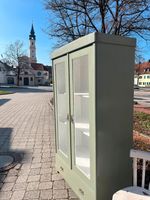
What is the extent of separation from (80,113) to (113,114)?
73 cm

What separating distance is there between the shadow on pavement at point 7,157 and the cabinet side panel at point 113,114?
2.04m

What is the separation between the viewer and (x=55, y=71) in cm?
344

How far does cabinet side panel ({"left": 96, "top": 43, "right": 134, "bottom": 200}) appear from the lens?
227cm

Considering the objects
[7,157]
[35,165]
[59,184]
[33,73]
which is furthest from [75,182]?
[33,73]

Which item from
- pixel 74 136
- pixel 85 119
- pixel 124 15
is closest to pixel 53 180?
pixel 74 136

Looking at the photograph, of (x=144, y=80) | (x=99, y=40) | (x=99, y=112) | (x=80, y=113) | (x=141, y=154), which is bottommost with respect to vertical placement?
(x=141, y=154)

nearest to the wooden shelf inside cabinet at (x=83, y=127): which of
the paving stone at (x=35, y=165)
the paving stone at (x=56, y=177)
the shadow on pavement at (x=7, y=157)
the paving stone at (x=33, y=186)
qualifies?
the paving stone at (x=56, y=177)

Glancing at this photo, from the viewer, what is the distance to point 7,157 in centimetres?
445

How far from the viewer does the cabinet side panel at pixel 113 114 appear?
7.43 feet

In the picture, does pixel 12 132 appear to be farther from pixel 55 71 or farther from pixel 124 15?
pixel 124 15

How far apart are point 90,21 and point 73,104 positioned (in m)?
6.23

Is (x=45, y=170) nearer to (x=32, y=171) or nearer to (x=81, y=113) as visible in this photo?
(x=32, y=171)

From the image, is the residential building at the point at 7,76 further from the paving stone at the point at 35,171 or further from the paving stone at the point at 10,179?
the paving stone at the point at 10,179

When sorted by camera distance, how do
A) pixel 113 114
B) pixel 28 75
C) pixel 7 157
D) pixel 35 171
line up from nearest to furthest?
pixel 113 114 → pixel 35 171 → pixel 7 157 → pixel 28 75
